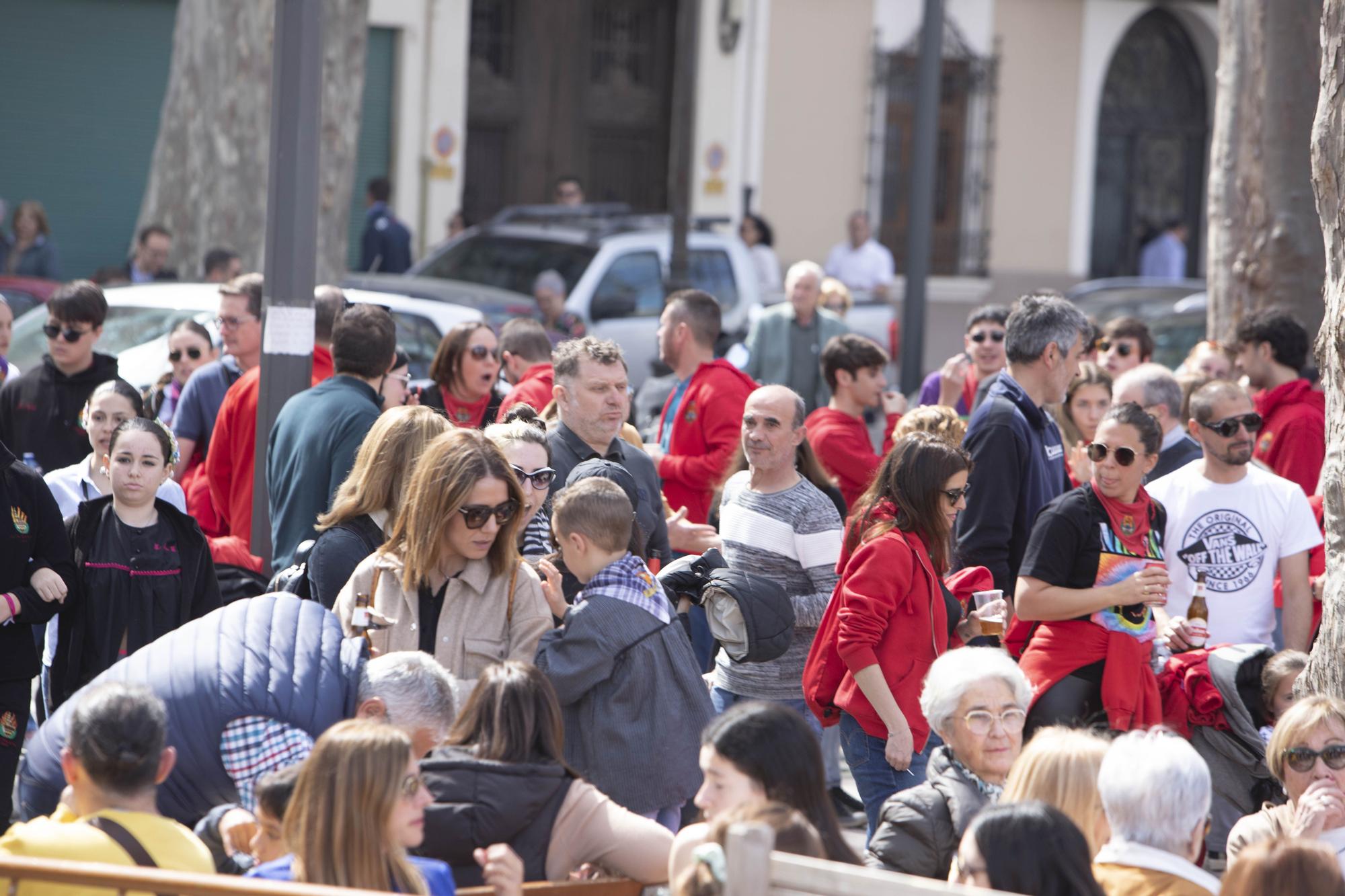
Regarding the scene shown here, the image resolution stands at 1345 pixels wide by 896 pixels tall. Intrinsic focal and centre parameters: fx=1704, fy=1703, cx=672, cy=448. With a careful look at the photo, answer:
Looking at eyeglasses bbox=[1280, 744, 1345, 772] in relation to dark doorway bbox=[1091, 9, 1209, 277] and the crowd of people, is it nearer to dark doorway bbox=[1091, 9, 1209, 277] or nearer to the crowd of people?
the crowd of people

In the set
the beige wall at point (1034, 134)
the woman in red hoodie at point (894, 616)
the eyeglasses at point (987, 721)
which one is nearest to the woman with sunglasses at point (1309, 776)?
the eyeglasses at point (987, 721)

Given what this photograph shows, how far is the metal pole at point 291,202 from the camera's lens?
20.7 ft

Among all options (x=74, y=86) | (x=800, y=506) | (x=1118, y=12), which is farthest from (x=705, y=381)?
(x=1118, y=12)

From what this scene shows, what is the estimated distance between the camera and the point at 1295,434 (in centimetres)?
757

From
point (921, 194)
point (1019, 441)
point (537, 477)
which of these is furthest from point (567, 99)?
point (537, 477)

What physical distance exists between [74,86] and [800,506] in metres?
16.1

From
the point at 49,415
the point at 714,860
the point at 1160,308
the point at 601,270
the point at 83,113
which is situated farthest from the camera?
the point at 83,113

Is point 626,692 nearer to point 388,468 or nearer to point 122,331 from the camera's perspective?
point 388,468

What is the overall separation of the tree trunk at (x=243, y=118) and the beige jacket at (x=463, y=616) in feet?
34.7

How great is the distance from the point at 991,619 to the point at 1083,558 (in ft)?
1.21

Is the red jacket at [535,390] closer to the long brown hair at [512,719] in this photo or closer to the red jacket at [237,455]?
the red jacket at [237,455]

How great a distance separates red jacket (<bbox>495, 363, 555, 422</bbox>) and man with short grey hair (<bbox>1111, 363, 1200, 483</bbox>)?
239cm

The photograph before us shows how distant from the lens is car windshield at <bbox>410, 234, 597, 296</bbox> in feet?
48.2

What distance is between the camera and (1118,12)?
2480cm
